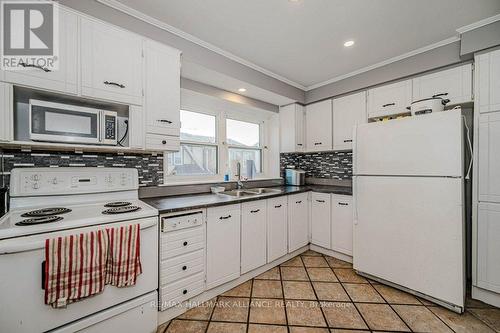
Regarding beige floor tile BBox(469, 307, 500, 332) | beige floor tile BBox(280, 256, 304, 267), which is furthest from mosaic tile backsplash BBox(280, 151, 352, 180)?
beige floor tile BBox(469, 307, 500, 332)

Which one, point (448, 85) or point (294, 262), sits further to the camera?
point (294, 262)

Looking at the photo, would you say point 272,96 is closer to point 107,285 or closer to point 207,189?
point 207,189

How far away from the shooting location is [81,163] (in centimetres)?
176

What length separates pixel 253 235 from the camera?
2256 mm

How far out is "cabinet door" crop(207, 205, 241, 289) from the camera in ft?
6.22

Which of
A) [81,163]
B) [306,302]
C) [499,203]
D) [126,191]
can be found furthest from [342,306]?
[81,163]

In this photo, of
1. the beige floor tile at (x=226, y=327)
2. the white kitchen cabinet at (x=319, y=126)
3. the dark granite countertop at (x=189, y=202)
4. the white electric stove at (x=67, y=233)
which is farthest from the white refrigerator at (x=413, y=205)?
the white electric stove at (x=67, y=233)

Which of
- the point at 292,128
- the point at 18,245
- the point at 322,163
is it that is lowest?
the point at 18,245

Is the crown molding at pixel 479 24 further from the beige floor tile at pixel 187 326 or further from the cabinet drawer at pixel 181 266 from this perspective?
the beige floor tile at pixel 187 326

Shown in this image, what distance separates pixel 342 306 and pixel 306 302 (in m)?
0.31

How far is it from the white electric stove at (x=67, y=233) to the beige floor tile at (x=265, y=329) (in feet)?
2.35

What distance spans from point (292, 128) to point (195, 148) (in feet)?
5.17

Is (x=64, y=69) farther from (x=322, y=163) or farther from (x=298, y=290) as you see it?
(x=322, y=163)

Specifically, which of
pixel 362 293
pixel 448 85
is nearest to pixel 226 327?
pixel 362 293
